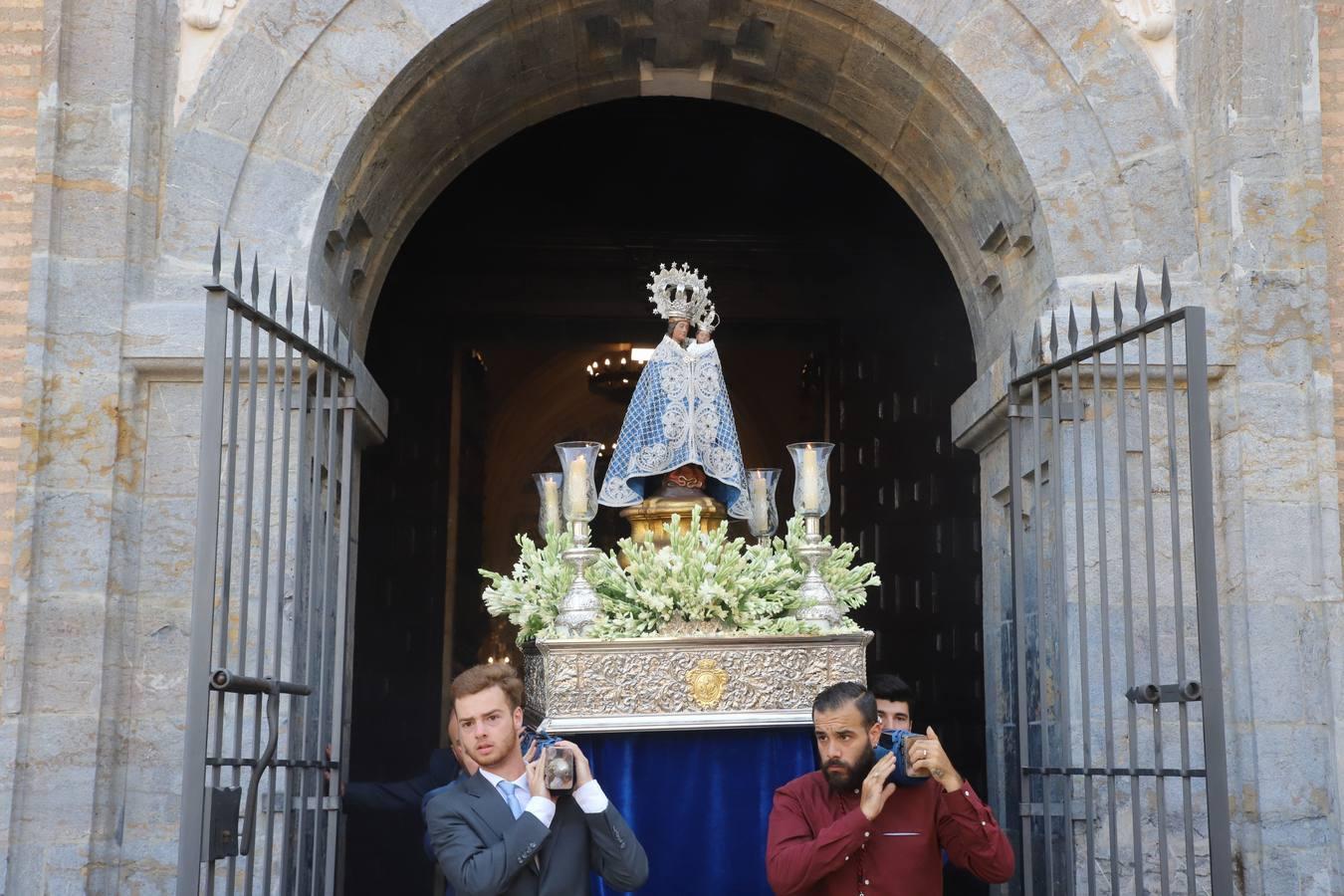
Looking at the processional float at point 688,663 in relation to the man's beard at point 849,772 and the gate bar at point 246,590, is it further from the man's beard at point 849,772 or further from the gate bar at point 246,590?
the gate bar at point 246,590

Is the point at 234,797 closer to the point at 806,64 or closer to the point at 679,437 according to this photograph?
the point at 679,437

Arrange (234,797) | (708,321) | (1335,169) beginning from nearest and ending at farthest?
(234,797) → (1335,169) → (708,321)

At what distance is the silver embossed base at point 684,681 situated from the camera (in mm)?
5438

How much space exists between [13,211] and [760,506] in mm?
3014

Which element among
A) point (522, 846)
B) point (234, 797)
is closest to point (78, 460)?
point (234, 797)

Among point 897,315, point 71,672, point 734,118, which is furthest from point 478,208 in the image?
point 71,672

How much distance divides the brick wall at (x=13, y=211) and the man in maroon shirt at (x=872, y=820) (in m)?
2.92

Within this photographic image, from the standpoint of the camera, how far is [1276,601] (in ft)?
19.1

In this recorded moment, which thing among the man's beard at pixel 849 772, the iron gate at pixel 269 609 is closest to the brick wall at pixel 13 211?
the iron gate at pixel 269 609

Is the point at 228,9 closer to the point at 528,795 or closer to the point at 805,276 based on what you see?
the point at 528,795

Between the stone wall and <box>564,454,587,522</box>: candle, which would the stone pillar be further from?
the stone wall

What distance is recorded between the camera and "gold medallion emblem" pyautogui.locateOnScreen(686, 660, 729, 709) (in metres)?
5.46

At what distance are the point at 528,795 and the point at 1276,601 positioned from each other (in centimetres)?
294

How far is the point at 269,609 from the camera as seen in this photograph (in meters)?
5.92
